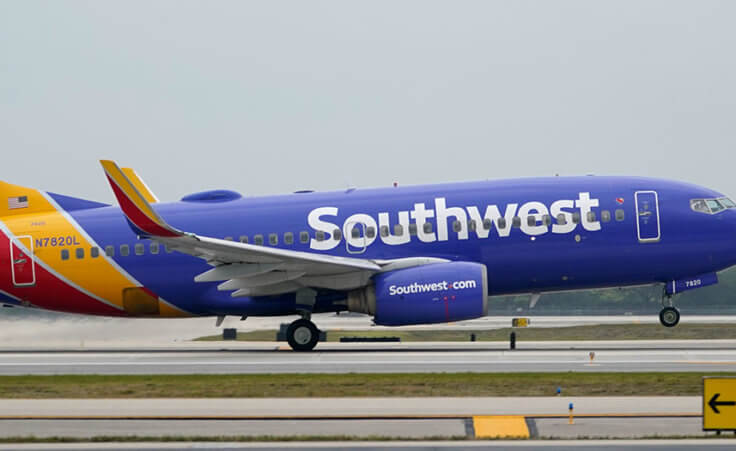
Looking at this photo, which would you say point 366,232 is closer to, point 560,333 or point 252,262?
point 252,262

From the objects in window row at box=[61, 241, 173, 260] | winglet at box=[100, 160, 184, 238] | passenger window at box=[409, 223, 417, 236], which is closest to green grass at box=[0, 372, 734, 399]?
winglet at box=[100, 160, 184, 238]

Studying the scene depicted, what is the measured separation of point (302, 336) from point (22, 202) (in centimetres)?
1019

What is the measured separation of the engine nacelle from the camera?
98.9 feet

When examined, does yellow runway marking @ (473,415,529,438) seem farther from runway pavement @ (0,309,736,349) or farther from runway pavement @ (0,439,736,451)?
runway pavement @ (0,309,736,349)

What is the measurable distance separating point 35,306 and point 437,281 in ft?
42.5

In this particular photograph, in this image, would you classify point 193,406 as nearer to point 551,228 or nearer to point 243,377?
point 243,377

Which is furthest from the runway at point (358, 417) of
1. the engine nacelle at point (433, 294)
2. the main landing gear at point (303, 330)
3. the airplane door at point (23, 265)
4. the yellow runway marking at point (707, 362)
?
the airplane door at point (23, 265)

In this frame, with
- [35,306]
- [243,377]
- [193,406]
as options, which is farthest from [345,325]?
[193,406]

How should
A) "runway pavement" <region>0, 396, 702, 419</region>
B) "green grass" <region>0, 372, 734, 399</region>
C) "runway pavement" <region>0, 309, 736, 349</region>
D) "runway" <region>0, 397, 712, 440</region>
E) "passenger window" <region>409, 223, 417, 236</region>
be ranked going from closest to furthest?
"runway" <region>0, 397, 712, 440</region>
"runway pavement" <region>0, 396, 702, 419</region>
"green grass" <region>0, 372, 734, 399</region>
"passenger window" <region>409, 223, 417, 236</region>
"runway pavement" <region>0, 309, 736, 349</region>

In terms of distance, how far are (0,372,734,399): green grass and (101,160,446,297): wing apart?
558cm

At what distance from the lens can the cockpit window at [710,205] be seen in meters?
32.0

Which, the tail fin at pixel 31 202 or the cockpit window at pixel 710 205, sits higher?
the tail fin at pixel 31 202

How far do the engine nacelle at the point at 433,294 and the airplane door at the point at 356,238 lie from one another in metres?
1.65

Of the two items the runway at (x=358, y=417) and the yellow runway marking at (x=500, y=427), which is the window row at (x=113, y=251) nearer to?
the runway at (x=358, y=417)
